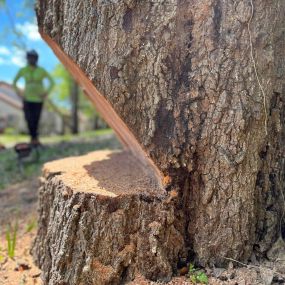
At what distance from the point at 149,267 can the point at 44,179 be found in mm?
1246

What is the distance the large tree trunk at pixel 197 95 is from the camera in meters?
2.21

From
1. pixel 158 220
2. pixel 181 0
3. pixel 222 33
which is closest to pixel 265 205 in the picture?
pixel 158 220

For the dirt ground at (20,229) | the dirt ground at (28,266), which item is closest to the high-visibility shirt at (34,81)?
the dirt ground at (20,229)

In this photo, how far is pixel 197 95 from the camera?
2.25m

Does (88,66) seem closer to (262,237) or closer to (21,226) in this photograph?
(262,237)

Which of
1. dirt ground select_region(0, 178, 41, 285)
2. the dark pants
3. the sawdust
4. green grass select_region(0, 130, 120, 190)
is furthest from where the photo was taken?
the dark pants

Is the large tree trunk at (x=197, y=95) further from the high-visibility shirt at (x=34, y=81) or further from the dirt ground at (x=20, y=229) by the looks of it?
the high-visibility shirt at (x=34, y=81)

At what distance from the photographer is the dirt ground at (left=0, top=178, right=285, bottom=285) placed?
2.24m

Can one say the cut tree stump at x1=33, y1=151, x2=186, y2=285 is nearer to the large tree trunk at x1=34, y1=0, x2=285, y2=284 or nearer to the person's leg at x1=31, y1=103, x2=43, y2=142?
the large tree trunk at x1=34, y1=0, x2=285, y2=284

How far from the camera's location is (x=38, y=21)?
272cm

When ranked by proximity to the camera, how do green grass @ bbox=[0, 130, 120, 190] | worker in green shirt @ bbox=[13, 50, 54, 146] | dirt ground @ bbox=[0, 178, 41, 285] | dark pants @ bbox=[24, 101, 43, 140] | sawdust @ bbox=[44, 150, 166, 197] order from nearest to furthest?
1. sawdust @ bbox=[44, 150, 166, 197]
2. dirt ground @ bbox=[0, 178, 41, 285]
3. green grass @ bbox=[0, 130, 120, 190]
4. worker in green shirt @ bbox=[13, 50, 54, 146]
5. dark pants @ bbox=[24, 101, 43, 140]

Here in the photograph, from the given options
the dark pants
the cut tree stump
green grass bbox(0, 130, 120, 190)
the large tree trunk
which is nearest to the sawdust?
the cut tree stump

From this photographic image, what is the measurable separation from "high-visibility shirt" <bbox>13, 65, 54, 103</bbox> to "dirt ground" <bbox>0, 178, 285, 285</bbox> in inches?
77.4

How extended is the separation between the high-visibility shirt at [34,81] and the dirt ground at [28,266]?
6.45 ft
